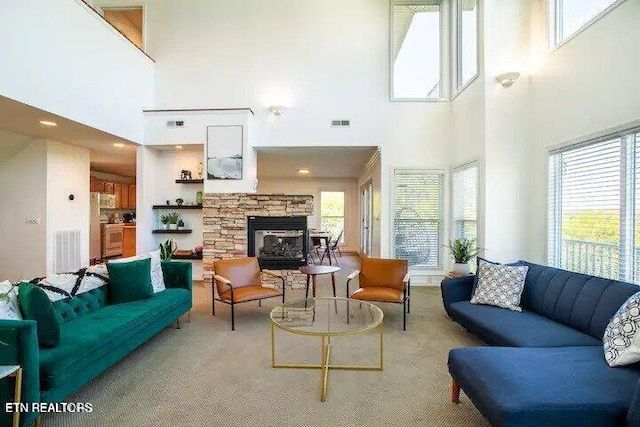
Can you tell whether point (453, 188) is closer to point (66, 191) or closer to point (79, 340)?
point (79, 340)

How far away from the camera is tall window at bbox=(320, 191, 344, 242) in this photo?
37.0 ft

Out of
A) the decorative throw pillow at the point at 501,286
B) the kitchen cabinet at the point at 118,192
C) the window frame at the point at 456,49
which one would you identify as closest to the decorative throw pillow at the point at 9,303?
the decorative throw pillow at the point at 501,286

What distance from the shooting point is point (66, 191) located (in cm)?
616

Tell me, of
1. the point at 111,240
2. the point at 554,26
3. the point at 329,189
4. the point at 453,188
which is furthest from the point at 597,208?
the point at 111,240

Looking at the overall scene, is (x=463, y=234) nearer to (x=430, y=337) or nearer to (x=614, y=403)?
(x=430, y=337)

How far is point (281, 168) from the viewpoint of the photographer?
30.2 feet

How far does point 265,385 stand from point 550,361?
190 cm

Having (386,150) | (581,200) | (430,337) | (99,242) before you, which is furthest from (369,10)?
(99,242)

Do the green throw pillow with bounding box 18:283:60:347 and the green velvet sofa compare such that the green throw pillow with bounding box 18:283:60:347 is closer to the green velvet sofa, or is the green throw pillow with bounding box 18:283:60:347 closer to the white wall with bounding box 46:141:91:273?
the green velvet sofa

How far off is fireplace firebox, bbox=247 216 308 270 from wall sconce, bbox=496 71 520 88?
3.46 m

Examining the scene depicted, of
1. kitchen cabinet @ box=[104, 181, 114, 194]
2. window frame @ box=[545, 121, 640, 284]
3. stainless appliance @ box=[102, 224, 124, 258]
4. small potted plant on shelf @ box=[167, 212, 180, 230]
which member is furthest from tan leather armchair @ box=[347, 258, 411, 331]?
kitchen cabinet @ box=[104, 181, 114, 194]

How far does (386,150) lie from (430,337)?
11.3 ft

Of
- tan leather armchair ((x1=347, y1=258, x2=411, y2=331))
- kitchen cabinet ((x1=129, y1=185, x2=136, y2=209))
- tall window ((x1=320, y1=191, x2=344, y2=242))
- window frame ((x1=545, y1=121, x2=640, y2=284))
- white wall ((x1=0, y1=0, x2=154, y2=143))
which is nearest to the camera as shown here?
window frame ((x1=545, y1=121, x2=640, y2=284))

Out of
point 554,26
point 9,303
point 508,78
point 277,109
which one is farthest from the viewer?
point 277,109
